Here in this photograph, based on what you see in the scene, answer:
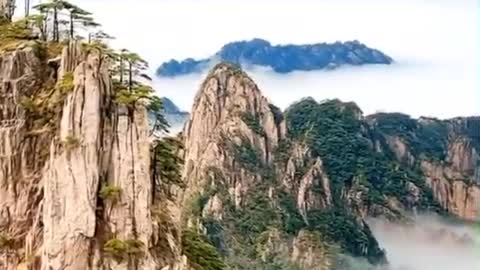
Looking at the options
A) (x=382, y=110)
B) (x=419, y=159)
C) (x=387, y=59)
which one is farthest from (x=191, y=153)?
(x=387, y=59)

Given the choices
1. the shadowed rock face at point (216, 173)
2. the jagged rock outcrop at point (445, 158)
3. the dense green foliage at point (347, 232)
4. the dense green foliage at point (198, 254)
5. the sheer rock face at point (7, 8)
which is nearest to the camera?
the shadowed rock face at point (216, 173)

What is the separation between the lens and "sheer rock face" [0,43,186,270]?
15680 millimetres

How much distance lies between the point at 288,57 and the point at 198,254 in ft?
199

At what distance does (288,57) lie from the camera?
79250mm

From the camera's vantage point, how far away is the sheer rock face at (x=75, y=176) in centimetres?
1568

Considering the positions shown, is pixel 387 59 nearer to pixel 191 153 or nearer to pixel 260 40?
pixel 260 40

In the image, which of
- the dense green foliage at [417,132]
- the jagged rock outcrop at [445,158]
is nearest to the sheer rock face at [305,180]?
the jagged rock outcrop at [445,158]

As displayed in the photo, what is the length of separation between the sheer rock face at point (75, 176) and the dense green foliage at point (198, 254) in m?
2.01

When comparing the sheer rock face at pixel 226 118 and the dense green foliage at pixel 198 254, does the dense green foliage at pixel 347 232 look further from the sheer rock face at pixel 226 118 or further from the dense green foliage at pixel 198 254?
the dense green foliage at pixel 198 254

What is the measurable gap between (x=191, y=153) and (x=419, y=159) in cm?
1777

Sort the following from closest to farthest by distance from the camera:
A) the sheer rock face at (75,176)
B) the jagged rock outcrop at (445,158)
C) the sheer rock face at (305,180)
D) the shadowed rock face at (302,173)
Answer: the sheer rock face at (75,176) < the shadowed rock face at (302,173) < the sheer rock face at (305,180) < the jagged rock outcrop at (445,158)

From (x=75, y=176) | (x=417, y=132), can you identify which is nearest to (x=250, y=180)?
(x=417, y=132)

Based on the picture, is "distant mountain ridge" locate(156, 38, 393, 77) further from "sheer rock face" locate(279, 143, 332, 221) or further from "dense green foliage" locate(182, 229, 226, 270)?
"dense green foliage" locate(182, 229, 226, 270)

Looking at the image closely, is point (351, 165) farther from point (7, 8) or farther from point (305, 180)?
point (7, 8)
